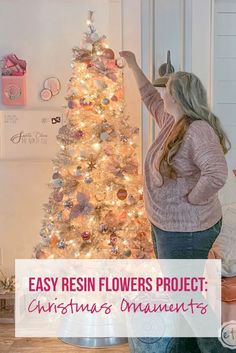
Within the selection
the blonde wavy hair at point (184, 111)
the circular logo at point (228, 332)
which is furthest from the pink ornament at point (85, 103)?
the circular logo at point (228, 332)

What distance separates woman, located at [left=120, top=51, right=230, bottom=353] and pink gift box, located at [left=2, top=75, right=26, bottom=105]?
1456 millimetres

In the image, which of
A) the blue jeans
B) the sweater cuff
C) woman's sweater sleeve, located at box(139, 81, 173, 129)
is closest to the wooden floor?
the blue jeans

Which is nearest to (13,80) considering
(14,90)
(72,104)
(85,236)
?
(14,90)

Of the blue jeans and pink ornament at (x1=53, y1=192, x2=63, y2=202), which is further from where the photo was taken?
pink ornament at (x1=53, y1=192, x2=63, y2=202)

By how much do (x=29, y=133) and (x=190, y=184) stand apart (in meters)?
1.62

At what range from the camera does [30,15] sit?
11.9 ft

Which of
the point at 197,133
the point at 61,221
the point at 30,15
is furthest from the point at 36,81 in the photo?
the point at 197,133

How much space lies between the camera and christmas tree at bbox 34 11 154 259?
3.01m

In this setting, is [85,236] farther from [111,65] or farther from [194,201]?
[111,65]

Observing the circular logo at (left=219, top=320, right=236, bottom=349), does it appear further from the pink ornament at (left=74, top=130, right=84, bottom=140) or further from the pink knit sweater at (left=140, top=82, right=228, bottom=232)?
the pink ornament at (left=74, top=130, right=84, bottom=140)

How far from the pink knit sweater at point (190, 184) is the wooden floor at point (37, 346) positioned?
3.42 ft

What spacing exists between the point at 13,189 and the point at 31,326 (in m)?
1.02

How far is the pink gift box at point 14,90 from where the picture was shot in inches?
142

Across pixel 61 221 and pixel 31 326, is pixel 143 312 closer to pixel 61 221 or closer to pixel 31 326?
pixel 61 221
